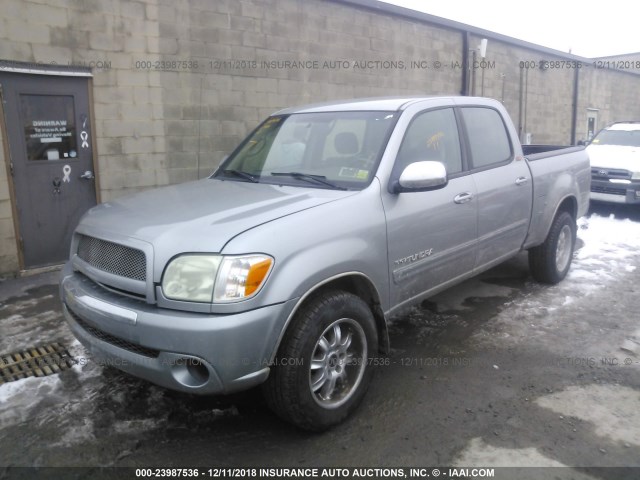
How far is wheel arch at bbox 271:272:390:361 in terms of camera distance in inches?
115

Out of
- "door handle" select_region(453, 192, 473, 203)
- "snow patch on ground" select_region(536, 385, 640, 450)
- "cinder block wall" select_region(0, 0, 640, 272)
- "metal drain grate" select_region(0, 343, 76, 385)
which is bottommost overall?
"snow patch on ground" select_region(536, 385, 640, 450)

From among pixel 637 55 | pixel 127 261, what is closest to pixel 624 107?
pixel 637 55

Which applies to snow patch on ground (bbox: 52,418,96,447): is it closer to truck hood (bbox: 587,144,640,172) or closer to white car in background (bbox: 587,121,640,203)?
white car in background (bbox: 587,121,640,203)

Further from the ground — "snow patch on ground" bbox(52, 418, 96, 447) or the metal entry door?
the metal entry door

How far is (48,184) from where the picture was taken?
6.32 m

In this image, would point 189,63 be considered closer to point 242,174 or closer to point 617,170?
point 242,174

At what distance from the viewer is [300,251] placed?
281cm

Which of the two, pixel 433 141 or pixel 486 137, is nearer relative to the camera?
pixel 433 141

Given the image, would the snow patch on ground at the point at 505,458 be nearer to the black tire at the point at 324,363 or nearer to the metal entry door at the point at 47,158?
the black tire at the point at 324,363

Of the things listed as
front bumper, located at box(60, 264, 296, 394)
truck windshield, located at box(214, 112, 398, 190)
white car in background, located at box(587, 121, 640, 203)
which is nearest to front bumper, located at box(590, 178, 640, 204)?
white car in background, located at box(587, 121, 640, 203)

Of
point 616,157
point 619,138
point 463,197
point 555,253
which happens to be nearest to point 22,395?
point 463,197

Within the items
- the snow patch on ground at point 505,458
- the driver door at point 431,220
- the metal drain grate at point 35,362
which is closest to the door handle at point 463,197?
the driver door at point 431,220

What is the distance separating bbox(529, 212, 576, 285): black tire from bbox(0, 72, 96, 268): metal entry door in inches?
208

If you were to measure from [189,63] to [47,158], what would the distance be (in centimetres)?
233
